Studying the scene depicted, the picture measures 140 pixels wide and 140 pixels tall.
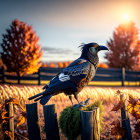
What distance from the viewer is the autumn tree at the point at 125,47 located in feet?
64.1

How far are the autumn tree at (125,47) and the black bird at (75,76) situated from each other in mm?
17114

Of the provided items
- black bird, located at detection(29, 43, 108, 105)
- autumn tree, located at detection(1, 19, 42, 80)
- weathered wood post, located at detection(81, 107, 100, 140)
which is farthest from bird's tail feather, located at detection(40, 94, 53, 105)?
autumn tree, located at detection(1, 19, 42, 80)

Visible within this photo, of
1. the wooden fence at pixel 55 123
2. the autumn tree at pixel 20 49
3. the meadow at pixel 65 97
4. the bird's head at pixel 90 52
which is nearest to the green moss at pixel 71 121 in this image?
the wooden fence at pixel 55 123

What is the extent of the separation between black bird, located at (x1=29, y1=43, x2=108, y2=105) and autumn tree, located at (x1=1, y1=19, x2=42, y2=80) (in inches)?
411

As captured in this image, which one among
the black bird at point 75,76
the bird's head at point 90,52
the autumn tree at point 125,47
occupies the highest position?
the autumn tree at point 125,47

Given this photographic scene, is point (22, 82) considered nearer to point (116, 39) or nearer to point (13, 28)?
point (13, 28)

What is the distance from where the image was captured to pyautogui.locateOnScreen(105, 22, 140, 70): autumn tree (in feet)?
64.1

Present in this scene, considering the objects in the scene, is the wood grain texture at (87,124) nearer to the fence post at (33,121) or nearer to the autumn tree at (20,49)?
the fence post at (33,121)

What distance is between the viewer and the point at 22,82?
1545 cm

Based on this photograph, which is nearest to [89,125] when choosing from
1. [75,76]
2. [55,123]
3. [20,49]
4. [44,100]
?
[55,123]

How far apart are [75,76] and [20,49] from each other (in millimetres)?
10909

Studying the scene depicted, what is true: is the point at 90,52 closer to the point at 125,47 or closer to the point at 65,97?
the point at 65,97

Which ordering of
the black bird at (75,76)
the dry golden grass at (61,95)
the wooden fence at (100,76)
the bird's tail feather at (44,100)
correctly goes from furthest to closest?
1. the wooden fence at (100,76)
2. the dry golden grass at (61,95)
3. the black bird at (75,76)
4. the bird's tail feather at (44,100)

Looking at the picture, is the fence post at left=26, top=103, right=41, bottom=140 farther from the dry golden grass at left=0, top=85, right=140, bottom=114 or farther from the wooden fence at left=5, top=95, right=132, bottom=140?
the dry golden grass at left=0, top=85, right=140, bottom=114
